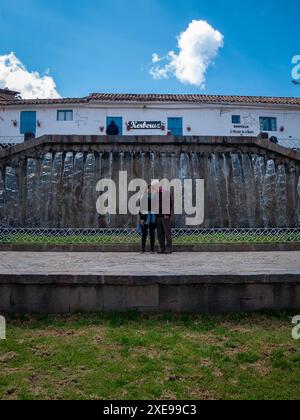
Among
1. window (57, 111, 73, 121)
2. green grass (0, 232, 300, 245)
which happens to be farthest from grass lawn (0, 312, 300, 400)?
window (57, 111, 73, 121)

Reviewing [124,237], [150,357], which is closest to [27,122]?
[124,237]

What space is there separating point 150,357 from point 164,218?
561 cm

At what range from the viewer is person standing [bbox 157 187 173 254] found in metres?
9.22

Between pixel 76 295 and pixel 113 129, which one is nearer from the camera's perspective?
pixel 76 295

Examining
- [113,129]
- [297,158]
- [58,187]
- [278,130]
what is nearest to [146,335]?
[58,187]

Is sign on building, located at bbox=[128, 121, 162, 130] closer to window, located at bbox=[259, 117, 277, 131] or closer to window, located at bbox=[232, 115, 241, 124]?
window, located at bbox=[232, 115, 241, 124]

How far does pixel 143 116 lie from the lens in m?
29.6

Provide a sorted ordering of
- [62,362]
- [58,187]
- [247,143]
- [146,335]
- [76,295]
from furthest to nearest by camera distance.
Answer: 1. [247,143]
2. [58,187]
3. [76,295]
4. [146,335]
5. [62,362]

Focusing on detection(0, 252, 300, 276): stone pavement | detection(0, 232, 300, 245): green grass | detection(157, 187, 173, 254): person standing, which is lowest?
detection(0, 252, 300, 276): stone pavement

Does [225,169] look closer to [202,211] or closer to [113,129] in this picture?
[202,211]

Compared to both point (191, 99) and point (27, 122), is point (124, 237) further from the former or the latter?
point (27, 122)

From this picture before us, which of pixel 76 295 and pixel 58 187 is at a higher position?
pixel 58 187

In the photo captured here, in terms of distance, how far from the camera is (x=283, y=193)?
1442 centimetres

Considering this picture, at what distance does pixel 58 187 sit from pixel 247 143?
7.55m
